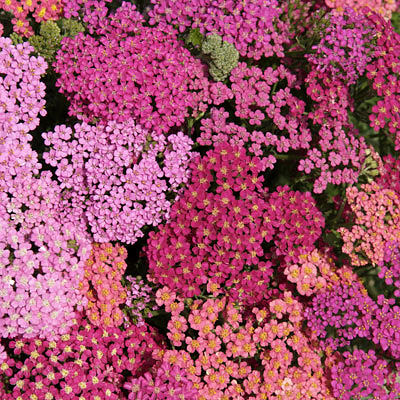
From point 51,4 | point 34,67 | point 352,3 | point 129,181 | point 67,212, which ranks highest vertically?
point 352,3

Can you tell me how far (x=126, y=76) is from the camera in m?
3.17

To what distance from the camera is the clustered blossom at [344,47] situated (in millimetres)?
3457

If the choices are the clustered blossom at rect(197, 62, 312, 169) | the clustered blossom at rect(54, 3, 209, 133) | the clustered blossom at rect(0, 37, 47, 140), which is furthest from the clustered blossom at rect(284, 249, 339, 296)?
the clustered blossom at rect(0, 37, 47, 140)

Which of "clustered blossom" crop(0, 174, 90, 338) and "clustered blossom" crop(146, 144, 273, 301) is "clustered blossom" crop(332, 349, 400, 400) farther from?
"clustered blossom" crop(0, 174, 90, 338)

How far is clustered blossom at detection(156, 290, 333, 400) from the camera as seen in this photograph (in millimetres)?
3115

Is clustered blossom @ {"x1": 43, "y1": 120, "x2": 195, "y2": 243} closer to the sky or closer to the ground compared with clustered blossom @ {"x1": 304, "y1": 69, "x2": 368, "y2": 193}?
closer to the ground

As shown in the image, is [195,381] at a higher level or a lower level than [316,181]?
lower

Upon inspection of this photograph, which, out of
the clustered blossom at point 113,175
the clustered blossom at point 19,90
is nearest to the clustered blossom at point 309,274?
the clustered blossom at point 113,175

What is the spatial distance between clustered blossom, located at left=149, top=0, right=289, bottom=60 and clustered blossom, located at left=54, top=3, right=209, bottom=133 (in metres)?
0.21

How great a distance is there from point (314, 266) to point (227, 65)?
1.47 meters

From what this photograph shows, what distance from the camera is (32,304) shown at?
9.37 ft

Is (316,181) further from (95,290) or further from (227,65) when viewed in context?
(95,290)

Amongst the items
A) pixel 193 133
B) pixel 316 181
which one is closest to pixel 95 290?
pixel 193 133

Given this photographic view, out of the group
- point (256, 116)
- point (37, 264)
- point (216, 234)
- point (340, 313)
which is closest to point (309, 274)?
point (340, 313)
